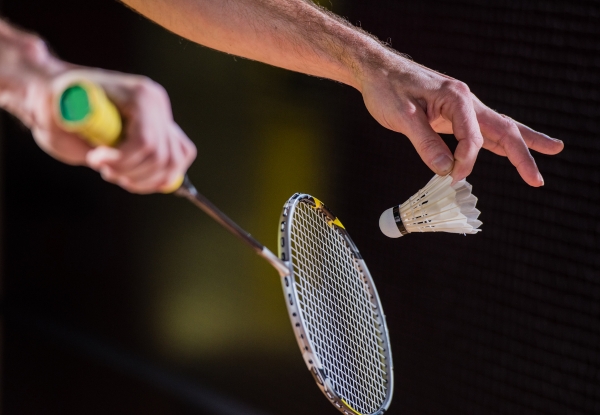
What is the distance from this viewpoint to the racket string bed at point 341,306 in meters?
1.08

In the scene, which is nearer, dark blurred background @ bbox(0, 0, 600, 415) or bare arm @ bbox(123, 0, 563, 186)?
bare arm @ bbox(123, 0, 563, 186)

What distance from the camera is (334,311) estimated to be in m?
1.11

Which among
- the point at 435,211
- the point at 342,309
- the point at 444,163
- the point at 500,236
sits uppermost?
the point at 444,163

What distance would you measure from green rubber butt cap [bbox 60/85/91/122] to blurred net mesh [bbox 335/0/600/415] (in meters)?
1.24

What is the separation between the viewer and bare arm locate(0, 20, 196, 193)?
574mm

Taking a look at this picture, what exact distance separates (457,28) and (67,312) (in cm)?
192

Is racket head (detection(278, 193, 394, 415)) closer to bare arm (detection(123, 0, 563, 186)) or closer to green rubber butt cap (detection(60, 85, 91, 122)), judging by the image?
bare arm (detection(123, 0, 563, 186))

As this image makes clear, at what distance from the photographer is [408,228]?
3.53 feet

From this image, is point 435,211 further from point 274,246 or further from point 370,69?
point 274,246

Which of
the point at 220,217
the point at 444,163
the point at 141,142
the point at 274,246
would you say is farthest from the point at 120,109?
the point at 274,246

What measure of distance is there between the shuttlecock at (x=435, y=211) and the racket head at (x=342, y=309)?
0.10 meters

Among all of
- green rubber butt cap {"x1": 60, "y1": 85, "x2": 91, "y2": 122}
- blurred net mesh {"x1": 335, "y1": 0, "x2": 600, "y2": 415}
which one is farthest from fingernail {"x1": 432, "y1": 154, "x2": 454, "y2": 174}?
blurred net mesh {"x1": 335, "y1": 0, "x2": 600, "y2": 415}

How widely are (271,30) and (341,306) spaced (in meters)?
0.45

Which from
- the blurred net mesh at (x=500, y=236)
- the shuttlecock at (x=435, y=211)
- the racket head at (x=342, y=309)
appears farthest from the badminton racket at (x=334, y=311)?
the blurred net mesh at (x=500, y=236)
